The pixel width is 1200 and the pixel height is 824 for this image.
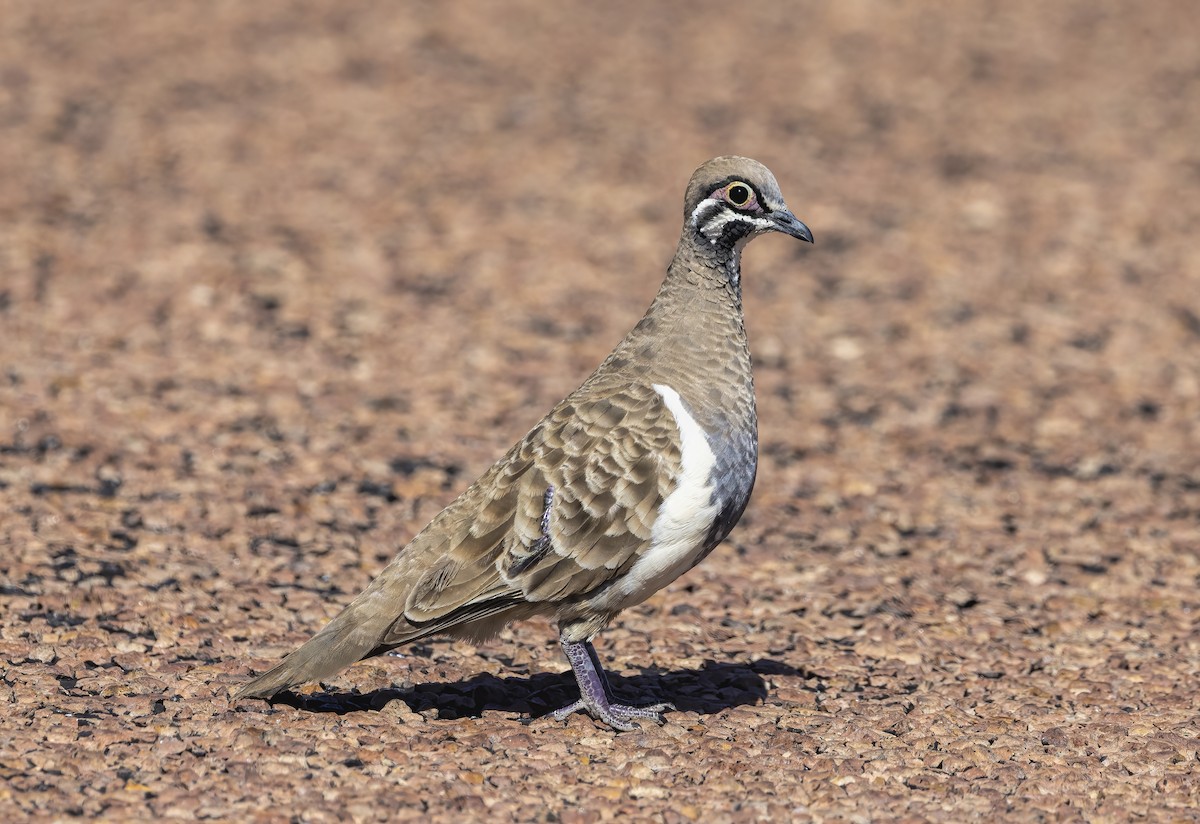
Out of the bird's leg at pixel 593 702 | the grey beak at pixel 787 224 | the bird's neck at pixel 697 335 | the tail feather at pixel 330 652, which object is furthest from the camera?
the grey beak at pixel 787 224

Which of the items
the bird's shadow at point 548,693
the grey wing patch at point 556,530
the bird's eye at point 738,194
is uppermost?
the bird's eye at point 738,194

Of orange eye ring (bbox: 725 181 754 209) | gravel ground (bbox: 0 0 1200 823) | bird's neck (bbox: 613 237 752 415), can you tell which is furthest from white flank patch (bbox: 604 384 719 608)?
orange eye ring (bbox: 725 181 754 209)

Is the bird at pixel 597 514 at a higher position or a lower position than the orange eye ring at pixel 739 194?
lower

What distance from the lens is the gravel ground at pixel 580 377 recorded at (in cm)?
636

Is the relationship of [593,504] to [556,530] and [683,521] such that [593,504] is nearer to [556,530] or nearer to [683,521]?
[556,530]

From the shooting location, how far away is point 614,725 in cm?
655

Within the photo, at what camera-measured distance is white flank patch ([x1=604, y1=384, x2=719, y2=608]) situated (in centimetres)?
638

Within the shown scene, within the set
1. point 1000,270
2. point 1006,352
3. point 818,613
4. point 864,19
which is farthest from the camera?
point 864,19

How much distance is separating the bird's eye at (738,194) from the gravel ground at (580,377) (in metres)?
2.33

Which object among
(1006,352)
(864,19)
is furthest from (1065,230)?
(864,19)

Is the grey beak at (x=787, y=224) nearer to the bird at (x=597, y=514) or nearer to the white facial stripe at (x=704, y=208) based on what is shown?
the bird at (x=597, y=514)

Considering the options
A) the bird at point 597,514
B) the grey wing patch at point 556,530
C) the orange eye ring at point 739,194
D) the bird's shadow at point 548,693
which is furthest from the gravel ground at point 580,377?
the orange eye ring at point 739,194

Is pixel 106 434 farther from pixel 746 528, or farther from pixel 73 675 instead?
pixel 746 528

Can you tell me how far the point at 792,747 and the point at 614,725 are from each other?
2.56 feet
